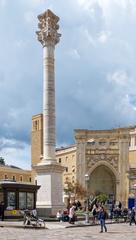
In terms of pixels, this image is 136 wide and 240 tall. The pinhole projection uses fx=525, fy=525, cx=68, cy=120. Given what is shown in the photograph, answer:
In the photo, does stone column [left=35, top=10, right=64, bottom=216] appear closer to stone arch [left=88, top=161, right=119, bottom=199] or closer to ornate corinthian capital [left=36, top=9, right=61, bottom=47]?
ornate corinthian capital [left=36, top=9, right=61, bottom=47]

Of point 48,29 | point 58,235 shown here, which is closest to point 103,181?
point 48,29

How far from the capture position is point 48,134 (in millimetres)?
43531

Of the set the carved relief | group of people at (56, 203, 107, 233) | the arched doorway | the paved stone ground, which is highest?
the carved relief

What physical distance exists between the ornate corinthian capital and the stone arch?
5910 cm

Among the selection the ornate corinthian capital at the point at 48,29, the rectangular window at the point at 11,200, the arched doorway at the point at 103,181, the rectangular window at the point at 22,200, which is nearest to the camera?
the rectangular window at the point at 11,200

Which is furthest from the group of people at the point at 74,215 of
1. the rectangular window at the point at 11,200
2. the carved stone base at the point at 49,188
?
the rectangular window at the point at 11,200

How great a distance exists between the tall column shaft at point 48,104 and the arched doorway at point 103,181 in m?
59.6

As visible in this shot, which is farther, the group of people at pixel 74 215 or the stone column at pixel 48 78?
the stone column at pixel 48 78

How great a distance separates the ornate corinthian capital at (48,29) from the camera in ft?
146

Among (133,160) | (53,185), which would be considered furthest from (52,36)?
(133,160)

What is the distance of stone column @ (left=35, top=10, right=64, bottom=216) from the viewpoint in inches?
1629

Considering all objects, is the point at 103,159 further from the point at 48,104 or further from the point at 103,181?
the point at 48,104

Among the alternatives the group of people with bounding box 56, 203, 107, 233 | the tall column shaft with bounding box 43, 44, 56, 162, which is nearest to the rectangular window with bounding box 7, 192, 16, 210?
the group of people with bounding box 56, 203, 107, 233

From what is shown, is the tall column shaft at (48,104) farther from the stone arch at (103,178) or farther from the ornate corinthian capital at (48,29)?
the stone arch at (103,178)
